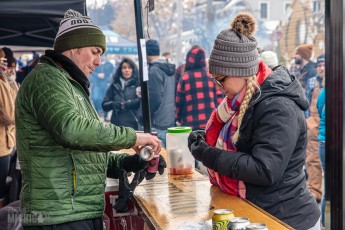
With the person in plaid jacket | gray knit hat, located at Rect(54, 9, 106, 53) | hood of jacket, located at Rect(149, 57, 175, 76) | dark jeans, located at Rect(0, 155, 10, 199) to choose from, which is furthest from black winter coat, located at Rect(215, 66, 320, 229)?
hood of jacket, located at Rect(149, 57, 175, 76)

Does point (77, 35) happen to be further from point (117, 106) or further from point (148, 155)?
point (117, 106)

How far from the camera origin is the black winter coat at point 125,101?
644cm

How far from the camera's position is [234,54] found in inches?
83.7

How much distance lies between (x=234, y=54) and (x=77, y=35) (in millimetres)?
740

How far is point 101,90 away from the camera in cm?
936

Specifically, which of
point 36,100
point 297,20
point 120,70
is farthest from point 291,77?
point 297,20

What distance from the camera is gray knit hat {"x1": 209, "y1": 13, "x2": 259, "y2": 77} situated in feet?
6.97

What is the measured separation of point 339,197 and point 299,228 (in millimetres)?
346

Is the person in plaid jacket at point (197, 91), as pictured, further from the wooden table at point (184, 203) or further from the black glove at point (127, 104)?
the wooden table at point (184, 203)

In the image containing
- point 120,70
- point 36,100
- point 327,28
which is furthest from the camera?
point 120,70

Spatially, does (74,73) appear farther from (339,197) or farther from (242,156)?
(339,197)

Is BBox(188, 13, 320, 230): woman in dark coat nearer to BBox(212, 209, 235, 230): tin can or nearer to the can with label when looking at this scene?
the can with label

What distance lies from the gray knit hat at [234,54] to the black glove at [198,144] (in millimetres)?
355

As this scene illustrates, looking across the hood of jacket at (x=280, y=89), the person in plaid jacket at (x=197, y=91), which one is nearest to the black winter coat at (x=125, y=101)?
the person in plaid jacket at (x=197, y=91)
